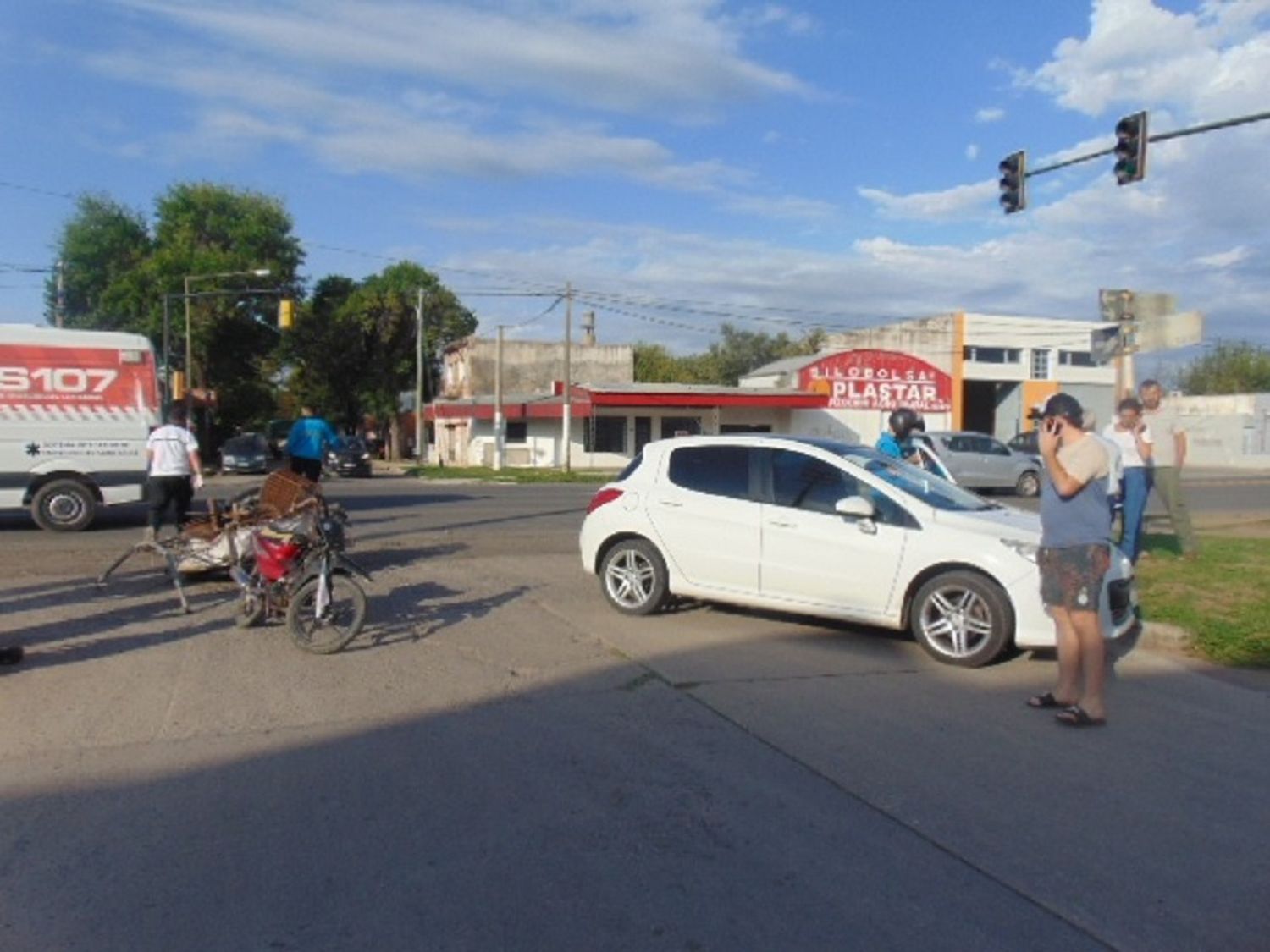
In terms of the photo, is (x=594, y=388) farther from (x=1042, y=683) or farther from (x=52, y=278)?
(x=1042, y=683)

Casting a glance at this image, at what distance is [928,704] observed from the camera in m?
6.43

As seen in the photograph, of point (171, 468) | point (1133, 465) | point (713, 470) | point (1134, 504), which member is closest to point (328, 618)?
point (713, 470)

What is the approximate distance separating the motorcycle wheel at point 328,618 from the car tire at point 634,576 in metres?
2.29

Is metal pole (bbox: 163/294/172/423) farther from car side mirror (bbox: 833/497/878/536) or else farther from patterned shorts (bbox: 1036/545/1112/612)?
patterned shorts (bbox: 1036/545/1112/612)

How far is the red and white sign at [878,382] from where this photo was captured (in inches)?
1857

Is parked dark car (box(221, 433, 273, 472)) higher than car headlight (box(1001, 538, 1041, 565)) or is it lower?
lower

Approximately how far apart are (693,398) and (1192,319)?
100 feet

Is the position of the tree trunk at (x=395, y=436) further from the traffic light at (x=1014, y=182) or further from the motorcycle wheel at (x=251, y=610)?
the motorcycle wheel at (x=251, y=610)

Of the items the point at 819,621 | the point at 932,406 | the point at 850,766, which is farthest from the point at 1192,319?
the point at 932,406

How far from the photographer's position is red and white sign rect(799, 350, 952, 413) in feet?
155

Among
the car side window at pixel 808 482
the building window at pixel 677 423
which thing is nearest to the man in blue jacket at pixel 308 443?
the car side window at pixel 808 482

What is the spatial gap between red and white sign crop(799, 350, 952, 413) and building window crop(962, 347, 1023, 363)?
4.02 m

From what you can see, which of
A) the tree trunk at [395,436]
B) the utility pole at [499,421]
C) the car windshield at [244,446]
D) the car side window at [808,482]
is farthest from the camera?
Answer: the tree trunk at [395,436]

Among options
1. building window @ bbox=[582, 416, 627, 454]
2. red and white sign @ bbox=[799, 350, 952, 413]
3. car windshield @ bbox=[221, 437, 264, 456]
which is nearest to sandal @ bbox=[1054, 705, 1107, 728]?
car windshield @ bbox=[221, 437, 264, 456]
